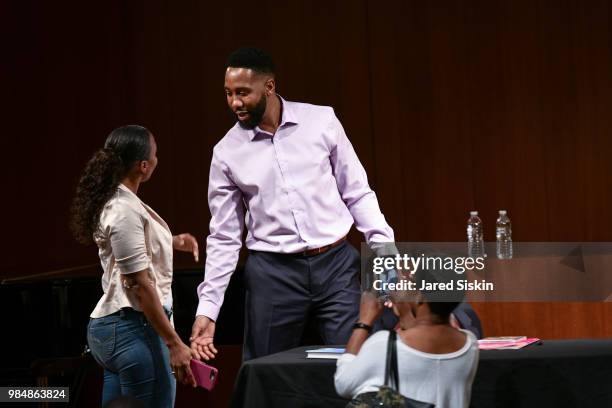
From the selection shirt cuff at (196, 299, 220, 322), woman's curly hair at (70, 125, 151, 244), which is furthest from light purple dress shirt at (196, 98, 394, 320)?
woman's curly hair at (70, 125, 151, 244)

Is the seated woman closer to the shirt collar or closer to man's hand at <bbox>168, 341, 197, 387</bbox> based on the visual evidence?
man's hand at <bbox>168, 341, 197, 387</bbox>

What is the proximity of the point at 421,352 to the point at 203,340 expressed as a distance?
1014 millimetres

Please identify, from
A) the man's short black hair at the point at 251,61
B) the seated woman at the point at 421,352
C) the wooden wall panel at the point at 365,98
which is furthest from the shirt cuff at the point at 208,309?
the wooden wall panel at the point at 365,98

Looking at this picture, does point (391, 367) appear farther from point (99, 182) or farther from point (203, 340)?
point (99, 182)

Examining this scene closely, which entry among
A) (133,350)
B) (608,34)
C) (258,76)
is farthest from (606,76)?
(133,350)

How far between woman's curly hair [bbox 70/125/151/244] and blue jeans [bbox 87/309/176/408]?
10.9 inches

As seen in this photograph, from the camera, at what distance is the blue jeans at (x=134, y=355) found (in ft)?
9.49

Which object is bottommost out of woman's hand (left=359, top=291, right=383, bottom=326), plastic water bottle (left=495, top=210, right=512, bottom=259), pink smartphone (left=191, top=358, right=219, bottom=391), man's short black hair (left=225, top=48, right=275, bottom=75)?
pink smartphone (left=191, top=358, right=219, bottom=391)

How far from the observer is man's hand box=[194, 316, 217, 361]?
9.56 ft

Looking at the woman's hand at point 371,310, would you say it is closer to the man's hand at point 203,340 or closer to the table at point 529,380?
the table at point 529,380

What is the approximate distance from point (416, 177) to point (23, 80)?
258 centimetres

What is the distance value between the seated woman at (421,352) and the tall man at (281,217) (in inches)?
33.7

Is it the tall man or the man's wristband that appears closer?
the man's wristband

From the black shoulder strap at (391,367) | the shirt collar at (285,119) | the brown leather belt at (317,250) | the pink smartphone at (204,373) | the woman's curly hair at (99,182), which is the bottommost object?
the pink smartphone at (204,373)
